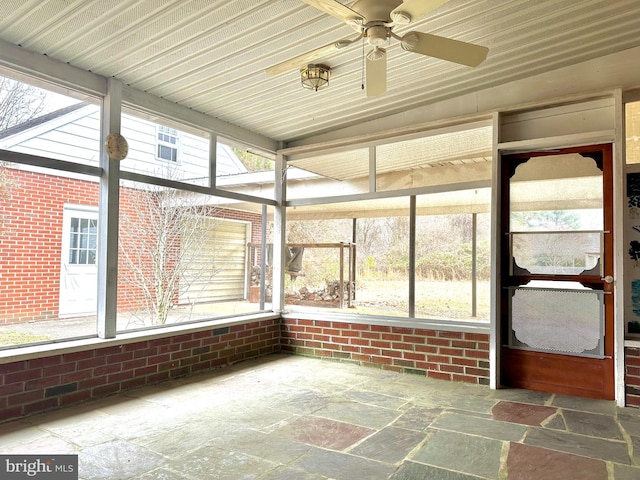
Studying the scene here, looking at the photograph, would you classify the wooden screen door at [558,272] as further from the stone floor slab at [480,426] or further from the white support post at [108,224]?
the white support post at [108,224]

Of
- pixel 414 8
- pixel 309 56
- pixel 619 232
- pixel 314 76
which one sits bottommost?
pixel 619 232

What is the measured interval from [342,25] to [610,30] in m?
2.30

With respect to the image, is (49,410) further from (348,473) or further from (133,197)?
(348,473)

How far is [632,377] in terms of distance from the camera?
3.69 meters

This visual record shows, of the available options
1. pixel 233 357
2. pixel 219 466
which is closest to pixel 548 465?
pixel 219 466

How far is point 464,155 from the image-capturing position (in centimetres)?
465

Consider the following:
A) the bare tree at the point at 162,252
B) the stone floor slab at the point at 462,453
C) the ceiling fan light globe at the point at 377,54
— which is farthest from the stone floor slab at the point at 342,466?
the ceiling fan light globe at the point at 377,54

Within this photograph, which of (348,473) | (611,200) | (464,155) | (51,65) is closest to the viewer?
(348,473)

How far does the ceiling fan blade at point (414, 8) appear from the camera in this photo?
90.3 inches

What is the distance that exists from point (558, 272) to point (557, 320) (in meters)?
0.47

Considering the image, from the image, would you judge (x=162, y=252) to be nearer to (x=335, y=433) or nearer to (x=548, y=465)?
(x=335, y=433)

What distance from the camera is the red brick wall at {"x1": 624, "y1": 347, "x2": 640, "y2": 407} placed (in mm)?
3672

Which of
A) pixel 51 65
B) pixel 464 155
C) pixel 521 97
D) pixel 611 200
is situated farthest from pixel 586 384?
pixel 51 65
